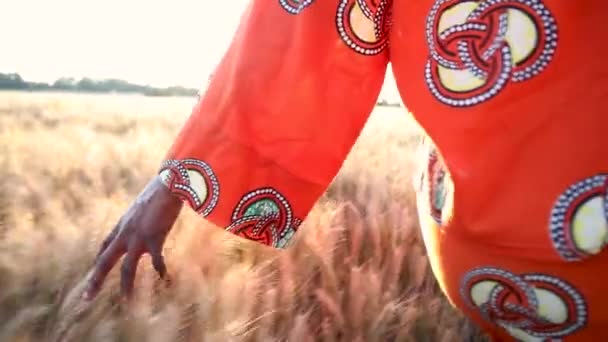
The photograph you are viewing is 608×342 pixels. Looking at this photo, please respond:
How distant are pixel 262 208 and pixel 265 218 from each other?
0.04 ft

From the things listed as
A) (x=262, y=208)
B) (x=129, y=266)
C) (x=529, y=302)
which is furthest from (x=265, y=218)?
(x=529, y=302)

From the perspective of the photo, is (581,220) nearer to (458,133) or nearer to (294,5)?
(458,133)

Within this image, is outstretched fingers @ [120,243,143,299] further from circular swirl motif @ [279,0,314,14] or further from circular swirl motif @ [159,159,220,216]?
circular swirl motif @ [279,0,314,14]

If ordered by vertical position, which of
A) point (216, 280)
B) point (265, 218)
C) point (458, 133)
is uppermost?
point (458, 133)

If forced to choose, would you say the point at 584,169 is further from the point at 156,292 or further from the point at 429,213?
the point at 156,292

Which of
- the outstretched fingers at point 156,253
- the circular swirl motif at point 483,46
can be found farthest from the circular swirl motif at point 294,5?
the outstretched fingers at point 156,253

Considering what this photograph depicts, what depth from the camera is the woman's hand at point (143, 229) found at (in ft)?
1.89

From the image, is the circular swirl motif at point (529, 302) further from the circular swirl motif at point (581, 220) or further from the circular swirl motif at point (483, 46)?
the circular swirl motif at point (483, 46)

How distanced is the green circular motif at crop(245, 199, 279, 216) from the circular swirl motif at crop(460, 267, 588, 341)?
17 centimetres

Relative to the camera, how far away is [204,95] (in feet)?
1.93

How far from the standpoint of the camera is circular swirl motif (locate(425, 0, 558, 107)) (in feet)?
1.60

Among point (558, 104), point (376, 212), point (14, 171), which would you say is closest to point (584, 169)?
point (558, 104)

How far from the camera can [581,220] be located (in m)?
0.47

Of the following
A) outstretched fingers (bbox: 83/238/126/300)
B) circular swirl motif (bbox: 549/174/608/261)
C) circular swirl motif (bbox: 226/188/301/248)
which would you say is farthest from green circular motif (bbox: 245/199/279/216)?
circular swirl motif (bbox: 549/174/608/261)
